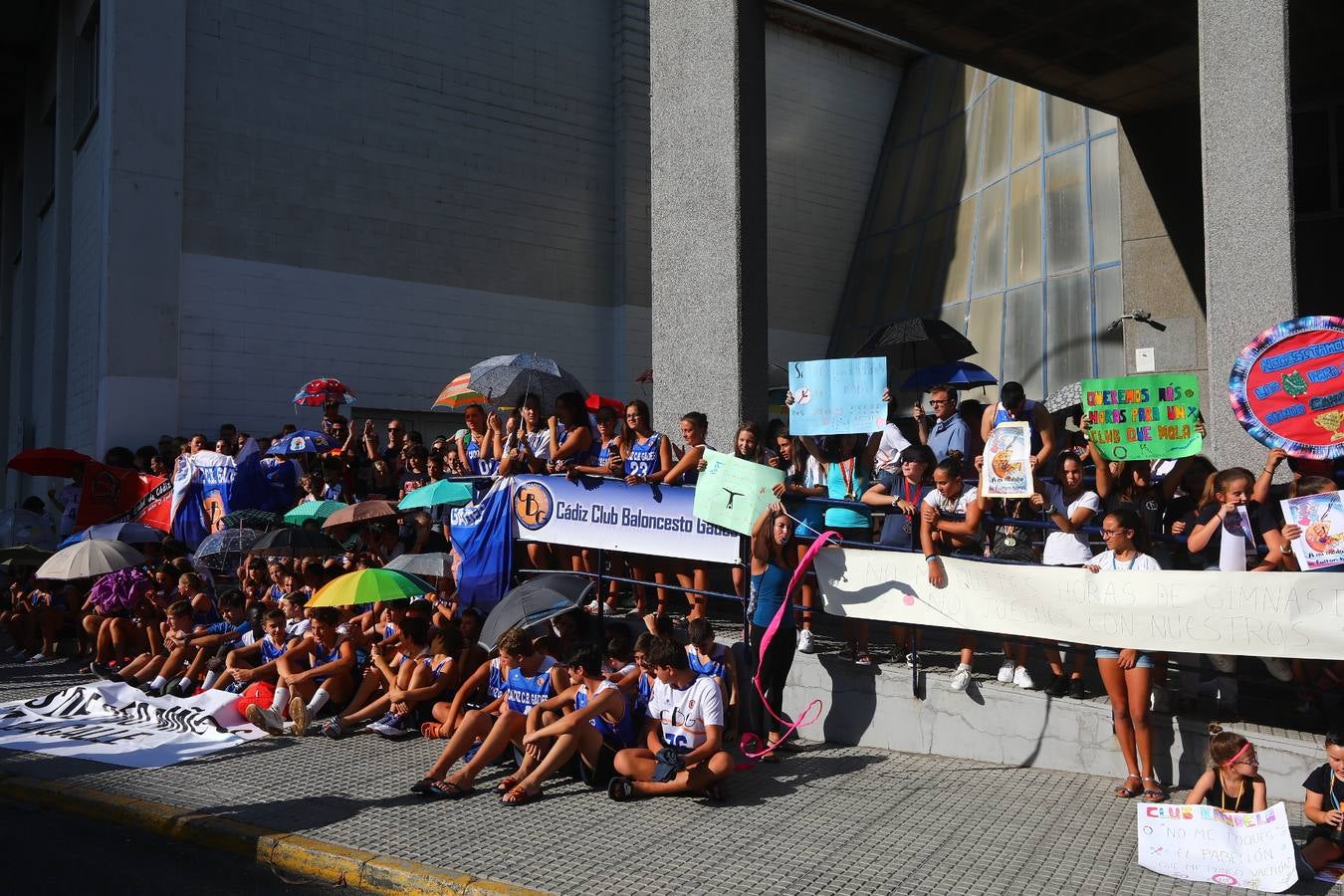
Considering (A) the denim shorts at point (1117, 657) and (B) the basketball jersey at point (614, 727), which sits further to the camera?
(B) the basketball jersey at point (614, 727)

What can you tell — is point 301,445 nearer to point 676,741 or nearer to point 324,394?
point 324,394

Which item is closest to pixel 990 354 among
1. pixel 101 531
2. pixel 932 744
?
pixel 932 744

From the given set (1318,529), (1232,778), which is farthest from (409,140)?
(1232,778)

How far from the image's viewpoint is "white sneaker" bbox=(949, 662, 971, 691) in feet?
26.0

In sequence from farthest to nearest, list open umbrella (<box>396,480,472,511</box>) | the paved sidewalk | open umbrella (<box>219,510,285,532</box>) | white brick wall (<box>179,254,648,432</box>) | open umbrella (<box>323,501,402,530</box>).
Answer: white brick wall (<box>179,254,648,432</box>)
open umbrella (<box>219,510,285,532</box>)
open umbrella (<box>323,501,402,530</box>)
open umbrella (<box>396,480,472,511</box>)
the paved sidewalk

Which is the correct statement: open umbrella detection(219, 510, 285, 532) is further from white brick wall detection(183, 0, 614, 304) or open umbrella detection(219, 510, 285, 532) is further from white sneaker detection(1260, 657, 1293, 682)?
white sneaker detection(1260, 657, 1293, 682)

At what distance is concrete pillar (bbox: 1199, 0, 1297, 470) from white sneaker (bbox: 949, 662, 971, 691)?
2568 millimetres

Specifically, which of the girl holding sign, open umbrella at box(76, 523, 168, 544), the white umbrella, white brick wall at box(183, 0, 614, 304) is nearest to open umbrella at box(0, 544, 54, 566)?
open umbrella at box(76, 523, 168, 544)

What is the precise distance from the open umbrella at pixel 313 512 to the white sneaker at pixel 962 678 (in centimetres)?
754

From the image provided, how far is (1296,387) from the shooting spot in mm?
7344

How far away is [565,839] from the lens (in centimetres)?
648

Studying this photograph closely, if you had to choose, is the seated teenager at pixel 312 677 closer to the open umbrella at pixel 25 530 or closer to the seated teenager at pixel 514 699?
the seated teenager at pixel 514 699

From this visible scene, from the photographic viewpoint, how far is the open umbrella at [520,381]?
11.6m

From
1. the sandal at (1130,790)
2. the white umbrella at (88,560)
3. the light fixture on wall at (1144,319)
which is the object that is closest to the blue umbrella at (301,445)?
the white umbrella at (88,560)
